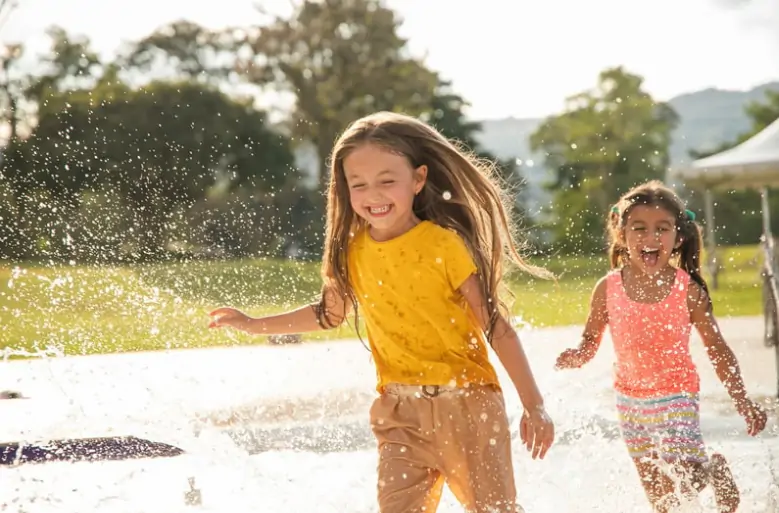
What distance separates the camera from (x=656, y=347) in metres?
3.71

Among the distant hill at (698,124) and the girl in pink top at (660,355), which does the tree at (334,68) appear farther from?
the girl in pink top at (660,355)

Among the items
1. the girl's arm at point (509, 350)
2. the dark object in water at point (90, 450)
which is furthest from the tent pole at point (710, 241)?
the girl's arm at point (509, 350)

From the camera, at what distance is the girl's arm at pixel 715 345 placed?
371 centimetres

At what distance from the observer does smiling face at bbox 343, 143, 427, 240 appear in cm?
309

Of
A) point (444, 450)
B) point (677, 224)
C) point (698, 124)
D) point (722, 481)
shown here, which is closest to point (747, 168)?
point (677, 224)

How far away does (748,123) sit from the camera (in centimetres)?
5856

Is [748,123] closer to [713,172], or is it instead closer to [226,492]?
[713,172]

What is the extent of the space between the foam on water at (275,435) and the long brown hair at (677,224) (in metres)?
0.80

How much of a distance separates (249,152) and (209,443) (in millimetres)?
25645

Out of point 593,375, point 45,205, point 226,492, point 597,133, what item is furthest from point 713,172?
point 597,133

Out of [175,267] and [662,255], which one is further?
[175,267]

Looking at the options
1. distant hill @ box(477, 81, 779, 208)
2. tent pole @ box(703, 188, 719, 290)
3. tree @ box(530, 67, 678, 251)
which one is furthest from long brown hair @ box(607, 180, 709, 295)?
distant hill @ box(477, 81, 779, 208)

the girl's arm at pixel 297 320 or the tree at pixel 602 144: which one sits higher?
the tree at pixel 602 144

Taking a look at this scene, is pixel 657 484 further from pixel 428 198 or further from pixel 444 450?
pixel 428 198
